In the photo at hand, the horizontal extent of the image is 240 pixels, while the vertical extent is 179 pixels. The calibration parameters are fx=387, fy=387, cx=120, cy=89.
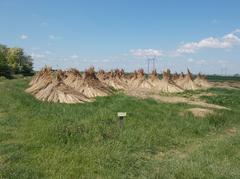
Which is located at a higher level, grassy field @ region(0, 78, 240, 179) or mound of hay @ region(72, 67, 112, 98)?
mound of hay @ region(72, 67, 112, 98)

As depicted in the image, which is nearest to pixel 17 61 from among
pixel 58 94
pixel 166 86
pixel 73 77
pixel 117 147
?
pixel 166 86

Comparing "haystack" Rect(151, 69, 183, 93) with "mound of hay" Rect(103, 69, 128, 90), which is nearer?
"haystack" Rect(151, 69, 183, 93)

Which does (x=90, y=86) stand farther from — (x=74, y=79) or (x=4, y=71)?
(x=4, y=71)

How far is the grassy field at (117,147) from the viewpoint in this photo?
317 inches

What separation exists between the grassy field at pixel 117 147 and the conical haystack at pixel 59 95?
540 cm

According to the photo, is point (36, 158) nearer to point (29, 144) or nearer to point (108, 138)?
point (29, 144)

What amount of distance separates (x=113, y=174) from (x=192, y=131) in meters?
6.62

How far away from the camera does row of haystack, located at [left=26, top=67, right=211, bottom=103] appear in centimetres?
2300

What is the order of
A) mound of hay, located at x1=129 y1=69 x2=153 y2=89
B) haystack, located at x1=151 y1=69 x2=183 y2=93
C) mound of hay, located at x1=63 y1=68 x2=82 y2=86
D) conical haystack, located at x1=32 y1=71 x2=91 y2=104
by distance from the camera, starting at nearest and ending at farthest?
conical haystack, located at x1=32 y1=71 x2=91 y2=104 < mound of hay, located at x1=63 y1=68 x2=82 y2=86 < haystack, located at x1=151 y1=69 x2=183 y2=93 < mound of hay, located at x1=129 y1=69 x2=153 y2=89

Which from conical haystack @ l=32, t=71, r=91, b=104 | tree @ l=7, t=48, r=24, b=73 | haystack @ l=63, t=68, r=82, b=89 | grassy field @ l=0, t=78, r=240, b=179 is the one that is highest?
tree @ l=7, t=48, r=24, b=73

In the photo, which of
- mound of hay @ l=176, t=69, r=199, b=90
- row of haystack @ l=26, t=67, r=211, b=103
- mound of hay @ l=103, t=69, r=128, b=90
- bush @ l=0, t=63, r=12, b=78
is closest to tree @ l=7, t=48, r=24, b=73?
bush @ l=0, t=63, r=12, b=78

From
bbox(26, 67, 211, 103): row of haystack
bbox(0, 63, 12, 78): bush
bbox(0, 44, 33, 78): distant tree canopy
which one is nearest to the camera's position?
bbox(26, 67, 211, 103): row of haystack

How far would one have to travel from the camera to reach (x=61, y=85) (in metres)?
23.9

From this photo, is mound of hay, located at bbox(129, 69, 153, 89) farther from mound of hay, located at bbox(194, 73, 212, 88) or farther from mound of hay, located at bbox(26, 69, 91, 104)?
mound of hay, located at bbox(26, 69, 91, 104)
